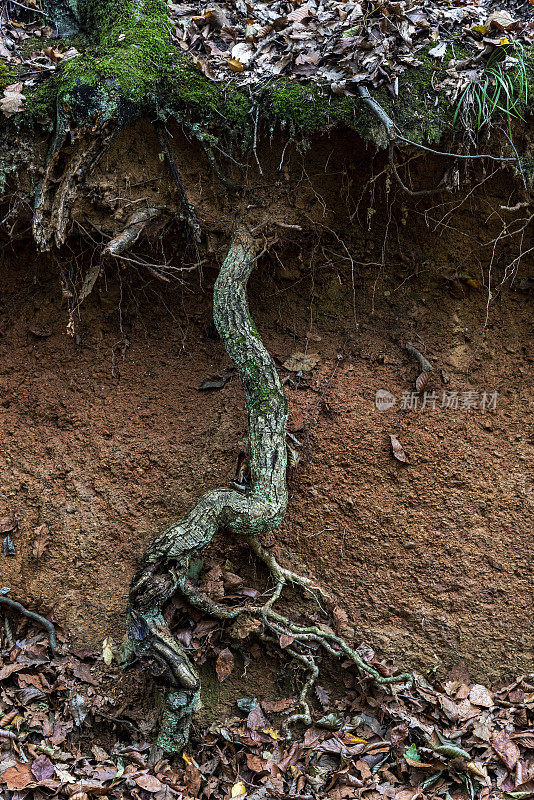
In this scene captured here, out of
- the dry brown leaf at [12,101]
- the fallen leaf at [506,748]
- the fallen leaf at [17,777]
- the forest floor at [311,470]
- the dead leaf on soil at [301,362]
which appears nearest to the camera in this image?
the fallen leaf at [17,777]

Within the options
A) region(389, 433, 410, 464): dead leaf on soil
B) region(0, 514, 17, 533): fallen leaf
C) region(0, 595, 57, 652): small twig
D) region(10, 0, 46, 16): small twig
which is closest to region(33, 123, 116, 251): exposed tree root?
region(10, 0, 46, 16): small twig

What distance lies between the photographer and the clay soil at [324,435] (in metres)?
3.58

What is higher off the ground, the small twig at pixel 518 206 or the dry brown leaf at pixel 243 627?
the small twig at pixel 518 206

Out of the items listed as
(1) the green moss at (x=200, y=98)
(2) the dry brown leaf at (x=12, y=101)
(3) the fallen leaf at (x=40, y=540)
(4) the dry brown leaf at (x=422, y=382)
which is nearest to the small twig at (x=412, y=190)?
(1) the green moss at (x=200, y=98)

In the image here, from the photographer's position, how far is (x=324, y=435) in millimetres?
3812

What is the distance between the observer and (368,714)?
328cm

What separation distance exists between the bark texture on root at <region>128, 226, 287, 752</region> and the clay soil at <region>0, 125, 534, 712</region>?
0.34 m

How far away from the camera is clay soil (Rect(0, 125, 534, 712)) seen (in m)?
3.58

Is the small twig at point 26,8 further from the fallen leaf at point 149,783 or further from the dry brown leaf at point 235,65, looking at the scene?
the fallen leaf at point 149,783

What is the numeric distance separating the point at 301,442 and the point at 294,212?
157 cm

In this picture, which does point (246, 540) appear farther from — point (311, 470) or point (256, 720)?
point (256, 720)

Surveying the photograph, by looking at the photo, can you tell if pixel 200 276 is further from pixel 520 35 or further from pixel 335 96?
pixel 520 35

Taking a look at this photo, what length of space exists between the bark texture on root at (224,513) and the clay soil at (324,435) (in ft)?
1.11

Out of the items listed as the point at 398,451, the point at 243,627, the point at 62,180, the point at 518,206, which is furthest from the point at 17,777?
the point at 518,206
